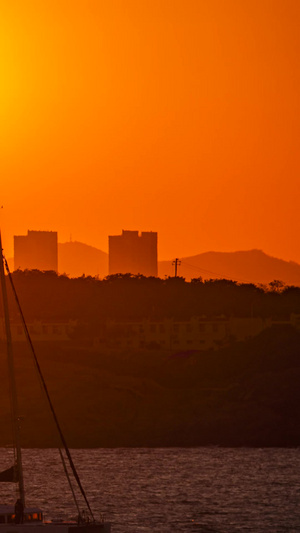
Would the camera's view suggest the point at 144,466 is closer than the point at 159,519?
No

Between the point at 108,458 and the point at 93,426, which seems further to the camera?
the point at 93,426

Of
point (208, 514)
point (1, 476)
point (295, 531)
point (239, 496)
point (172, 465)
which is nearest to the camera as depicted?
point (1, 476)

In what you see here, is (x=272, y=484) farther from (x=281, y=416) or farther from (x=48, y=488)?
(x=281, y=416)

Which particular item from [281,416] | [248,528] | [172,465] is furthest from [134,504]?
[281,416]

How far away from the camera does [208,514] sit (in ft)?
399

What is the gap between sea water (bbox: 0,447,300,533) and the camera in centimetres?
11744

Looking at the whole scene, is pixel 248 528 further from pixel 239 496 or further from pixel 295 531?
pixel 239 496

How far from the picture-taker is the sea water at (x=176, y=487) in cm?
11744

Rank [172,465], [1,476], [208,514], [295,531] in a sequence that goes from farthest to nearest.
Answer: [172,465], [208,514], [295,531], [1,476]

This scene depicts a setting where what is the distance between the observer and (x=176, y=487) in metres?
142

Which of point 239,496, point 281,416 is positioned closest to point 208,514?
point 239,496

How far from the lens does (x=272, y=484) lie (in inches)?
5689

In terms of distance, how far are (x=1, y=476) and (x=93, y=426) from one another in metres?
105

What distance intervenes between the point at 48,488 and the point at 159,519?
88.9ft
